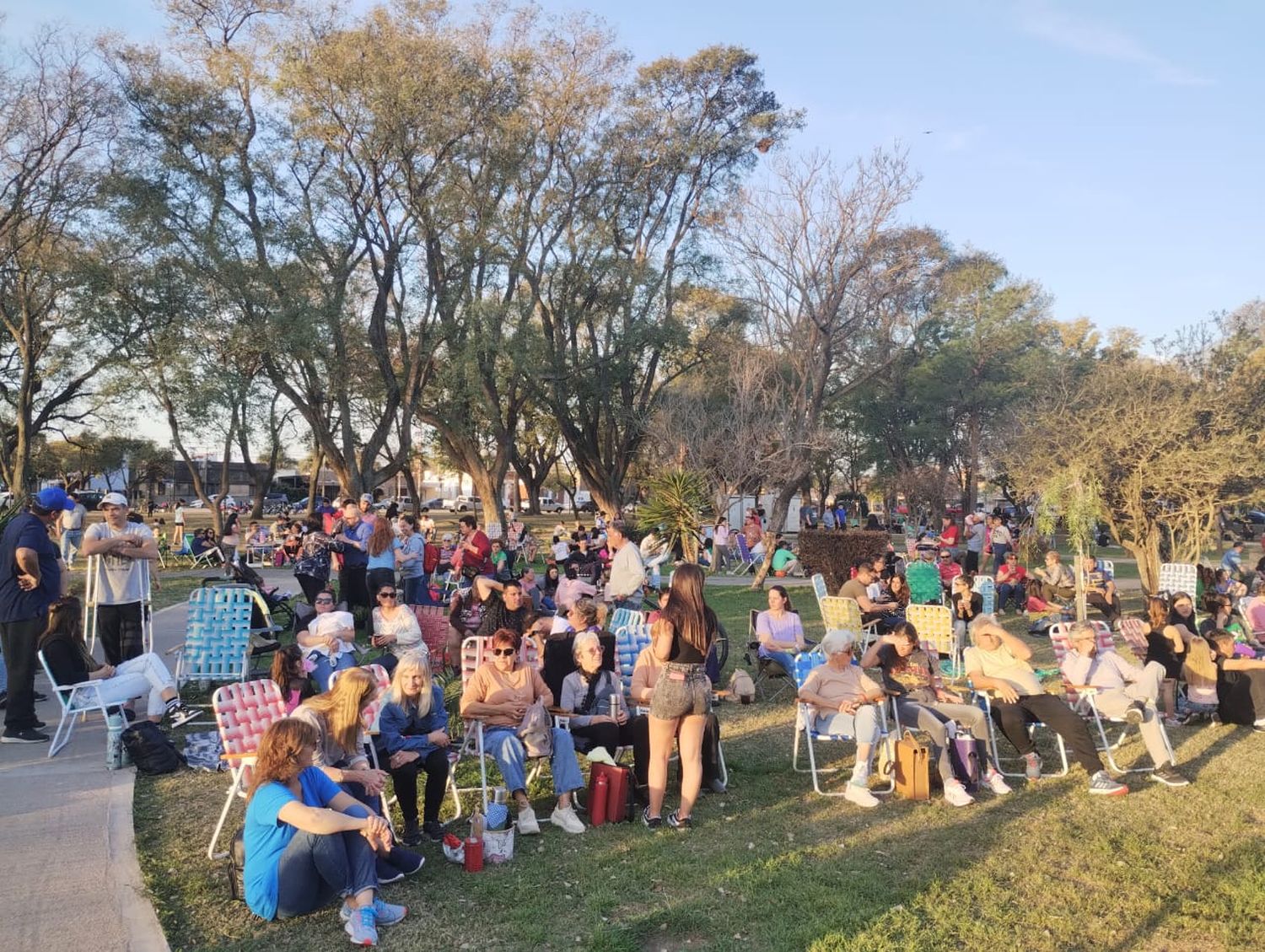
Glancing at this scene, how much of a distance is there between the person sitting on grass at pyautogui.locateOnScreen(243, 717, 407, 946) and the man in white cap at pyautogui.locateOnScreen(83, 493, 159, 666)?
384 cm

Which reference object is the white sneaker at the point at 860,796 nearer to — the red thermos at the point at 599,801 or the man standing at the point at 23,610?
the red thermos at the point at 599,801

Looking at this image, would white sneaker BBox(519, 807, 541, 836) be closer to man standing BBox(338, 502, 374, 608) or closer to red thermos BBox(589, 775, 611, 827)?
red thermos BBox(589, 775, 611, 827)

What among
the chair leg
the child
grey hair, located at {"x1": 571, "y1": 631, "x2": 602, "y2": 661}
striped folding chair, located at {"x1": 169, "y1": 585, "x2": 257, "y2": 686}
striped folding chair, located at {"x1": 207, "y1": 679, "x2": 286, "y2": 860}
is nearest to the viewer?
the chair leg

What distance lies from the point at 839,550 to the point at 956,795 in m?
10.9

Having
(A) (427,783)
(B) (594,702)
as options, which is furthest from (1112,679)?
(A) (427,783)

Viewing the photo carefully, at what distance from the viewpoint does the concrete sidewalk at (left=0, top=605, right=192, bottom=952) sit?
360 centimetres

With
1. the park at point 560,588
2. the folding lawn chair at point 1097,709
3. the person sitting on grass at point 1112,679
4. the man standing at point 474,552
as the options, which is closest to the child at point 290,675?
the park at point 560,588

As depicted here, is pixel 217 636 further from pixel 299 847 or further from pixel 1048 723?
pixel 1048 723

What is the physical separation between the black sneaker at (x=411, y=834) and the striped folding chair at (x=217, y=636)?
130 inches

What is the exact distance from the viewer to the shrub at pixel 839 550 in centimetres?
1589

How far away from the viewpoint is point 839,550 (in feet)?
53.0

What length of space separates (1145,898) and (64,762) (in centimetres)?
604

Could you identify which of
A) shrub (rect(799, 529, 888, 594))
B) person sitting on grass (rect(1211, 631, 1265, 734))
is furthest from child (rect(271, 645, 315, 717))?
shrub (rect(799, 529, 888, 594))

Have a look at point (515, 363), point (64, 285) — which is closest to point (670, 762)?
point (515, 363)
